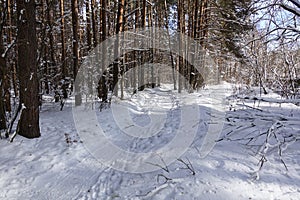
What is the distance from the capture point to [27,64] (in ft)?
16.3

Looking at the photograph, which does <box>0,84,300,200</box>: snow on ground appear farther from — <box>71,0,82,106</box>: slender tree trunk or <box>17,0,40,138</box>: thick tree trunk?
<box>71,0,82,106</box>: slender tree trunk

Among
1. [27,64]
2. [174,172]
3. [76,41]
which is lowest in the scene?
[174,172]

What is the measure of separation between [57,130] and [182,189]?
12.9 ft

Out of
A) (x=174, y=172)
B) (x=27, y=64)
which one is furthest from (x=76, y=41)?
(x=174, y=172)

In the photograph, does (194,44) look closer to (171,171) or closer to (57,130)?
(57,130)

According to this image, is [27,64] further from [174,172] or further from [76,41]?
[76,41]

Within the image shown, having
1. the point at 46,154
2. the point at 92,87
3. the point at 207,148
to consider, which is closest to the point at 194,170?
the point at 207,148

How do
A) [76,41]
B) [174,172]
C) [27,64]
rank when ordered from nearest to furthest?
[174,172]
[27,64]
[76,41]

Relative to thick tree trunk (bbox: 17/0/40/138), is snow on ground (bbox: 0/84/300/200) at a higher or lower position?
lower

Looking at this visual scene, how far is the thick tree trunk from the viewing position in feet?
16.1

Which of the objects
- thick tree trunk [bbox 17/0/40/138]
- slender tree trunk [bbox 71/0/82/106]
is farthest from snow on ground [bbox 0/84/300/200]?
slender tree trunk [bbox 71/0/82/106]

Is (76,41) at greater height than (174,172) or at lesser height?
greater

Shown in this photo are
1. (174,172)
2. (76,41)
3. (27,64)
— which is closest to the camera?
(174,172)

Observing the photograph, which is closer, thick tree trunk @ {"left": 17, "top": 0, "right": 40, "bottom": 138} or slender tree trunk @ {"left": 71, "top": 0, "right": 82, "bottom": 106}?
thick tree trunk @ {"left": 17, "top": 0, "right": 40, "bottom": 138}
